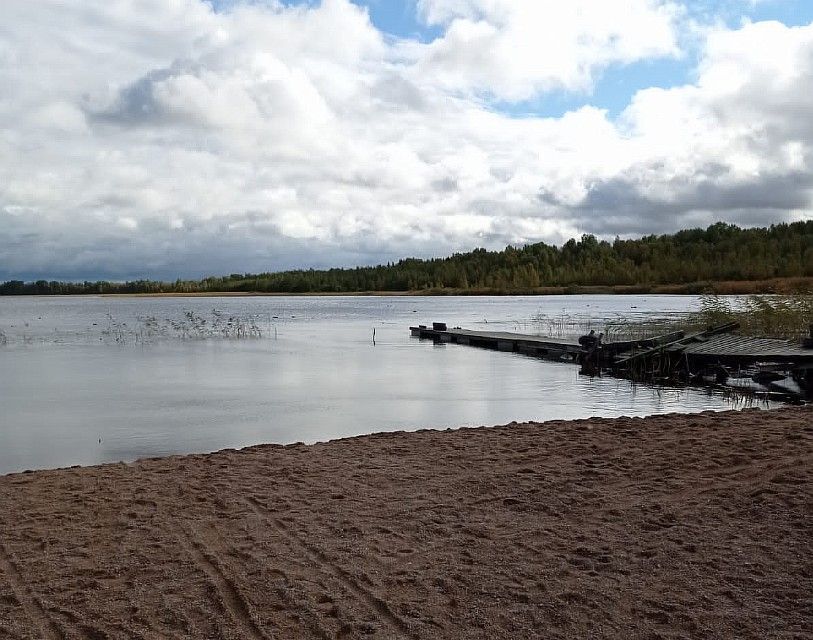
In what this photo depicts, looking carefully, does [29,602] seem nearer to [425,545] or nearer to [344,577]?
[344,577]

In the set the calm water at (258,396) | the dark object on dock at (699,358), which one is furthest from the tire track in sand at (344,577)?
the dark object on dock at (699,358)

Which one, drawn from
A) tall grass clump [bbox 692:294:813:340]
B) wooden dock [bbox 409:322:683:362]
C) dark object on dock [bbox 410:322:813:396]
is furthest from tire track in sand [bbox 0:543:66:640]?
tall grass clump [bbox 692:294:813:340]

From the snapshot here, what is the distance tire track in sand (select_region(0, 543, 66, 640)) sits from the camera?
439 cm

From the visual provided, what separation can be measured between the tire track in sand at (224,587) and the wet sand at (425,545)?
0.02 m

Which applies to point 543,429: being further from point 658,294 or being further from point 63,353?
point 658,294

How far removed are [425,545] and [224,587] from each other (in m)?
1.51

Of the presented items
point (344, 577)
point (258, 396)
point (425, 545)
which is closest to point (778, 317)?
point (258, 396)

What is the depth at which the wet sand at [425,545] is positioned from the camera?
14.8ft

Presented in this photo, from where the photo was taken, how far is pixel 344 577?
204 inches

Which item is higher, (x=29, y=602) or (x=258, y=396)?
(x=29, y=602)

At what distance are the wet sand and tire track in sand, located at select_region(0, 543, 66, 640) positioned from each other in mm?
14

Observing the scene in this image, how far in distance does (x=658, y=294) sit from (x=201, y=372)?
98010 millimetres

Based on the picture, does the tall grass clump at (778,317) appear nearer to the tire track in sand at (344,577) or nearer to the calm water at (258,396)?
the calm water at (258,396)

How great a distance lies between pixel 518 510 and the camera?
6.66 meters
